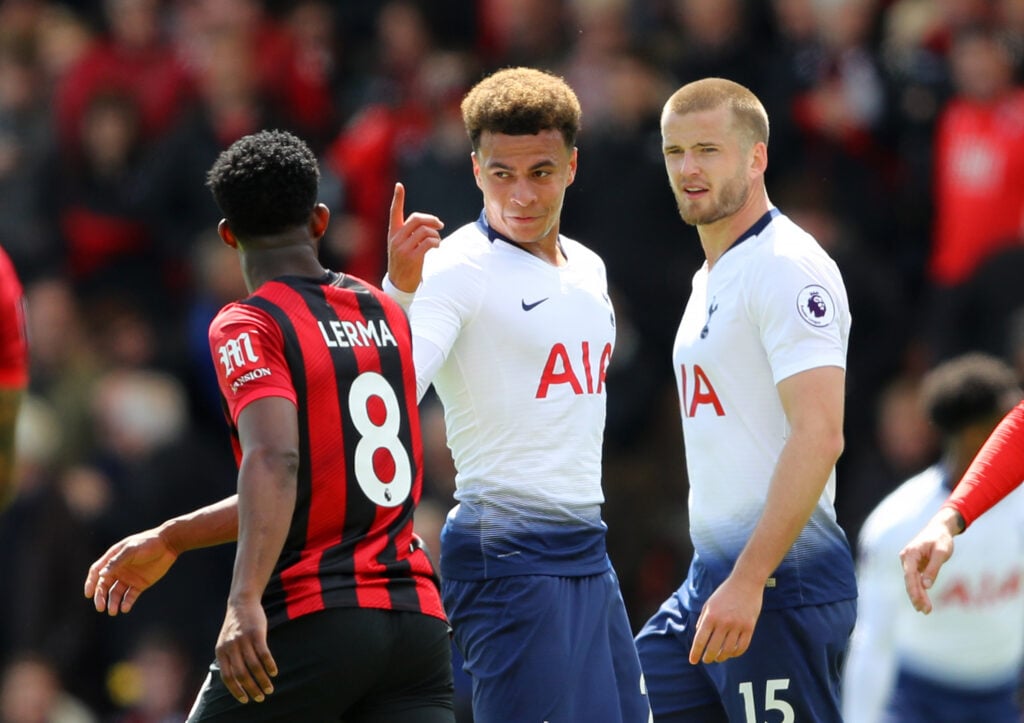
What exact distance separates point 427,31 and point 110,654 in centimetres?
455

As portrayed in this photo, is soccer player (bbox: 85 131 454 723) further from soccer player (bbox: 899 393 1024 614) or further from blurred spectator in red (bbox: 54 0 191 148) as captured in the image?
blurred spectator in red (bbox: 54 0 191 148)

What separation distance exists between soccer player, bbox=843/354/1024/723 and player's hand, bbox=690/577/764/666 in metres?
2.27

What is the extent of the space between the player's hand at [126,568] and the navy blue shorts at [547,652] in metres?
0.98

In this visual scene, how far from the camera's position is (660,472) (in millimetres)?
10875

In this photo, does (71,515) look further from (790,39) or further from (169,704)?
(790,39)

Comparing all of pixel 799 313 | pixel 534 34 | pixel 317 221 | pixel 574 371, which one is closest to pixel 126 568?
pixel 317 221

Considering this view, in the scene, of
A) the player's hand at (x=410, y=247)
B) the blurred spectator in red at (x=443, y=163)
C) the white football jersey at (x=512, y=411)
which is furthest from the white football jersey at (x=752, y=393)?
the blurred spectator in red at (x=443, y=163)

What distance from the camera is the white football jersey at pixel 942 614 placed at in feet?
24.5

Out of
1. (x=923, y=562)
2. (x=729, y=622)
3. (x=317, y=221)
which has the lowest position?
(x=729, y=622)

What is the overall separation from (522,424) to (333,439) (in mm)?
918

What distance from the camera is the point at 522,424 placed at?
18.8ft

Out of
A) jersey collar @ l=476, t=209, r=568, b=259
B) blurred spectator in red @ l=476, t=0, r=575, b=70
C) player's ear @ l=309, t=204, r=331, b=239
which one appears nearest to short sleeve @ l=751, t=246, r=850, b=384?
jersey collar @ l=476, t=209, r=568, b=259

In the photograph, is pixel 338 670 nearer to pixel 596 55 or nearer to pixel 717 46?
pixel 717 46

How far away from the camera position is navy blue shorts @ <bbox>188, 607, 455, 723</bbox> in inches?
194
